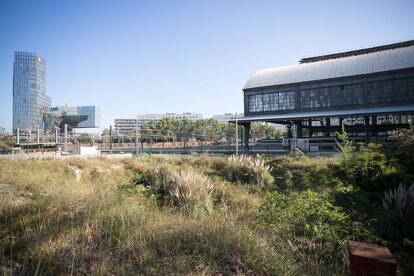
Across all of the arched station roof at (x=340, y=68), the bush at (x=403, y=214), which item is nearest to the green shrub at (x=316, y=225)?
the bush at (x=403, y=214)

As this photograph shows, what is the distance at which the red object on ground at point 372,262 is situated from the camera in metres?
2.35

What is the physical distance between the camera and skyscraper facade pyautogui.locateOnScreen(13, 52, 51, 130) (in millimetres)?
84125

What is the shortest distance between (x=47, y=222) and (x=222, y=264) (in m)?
2.51

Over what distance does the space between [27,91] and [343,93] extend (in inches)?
3532

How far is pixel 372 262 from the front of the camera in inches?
95.5

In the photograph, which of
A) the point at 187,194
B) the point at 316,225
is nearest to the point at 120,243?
the point at 316,225

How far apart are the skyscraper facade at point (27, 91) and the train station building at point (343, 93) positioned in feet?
230

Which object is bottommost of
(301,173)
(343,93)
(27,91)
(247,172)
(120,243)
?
(301,173)

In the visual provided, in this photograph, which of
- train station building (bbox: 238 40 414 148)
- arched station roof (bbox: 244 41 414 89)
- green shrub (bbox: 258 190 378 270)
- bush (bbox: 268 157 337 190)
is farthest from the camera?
arched station roof (bbox: 244 41 414 89)

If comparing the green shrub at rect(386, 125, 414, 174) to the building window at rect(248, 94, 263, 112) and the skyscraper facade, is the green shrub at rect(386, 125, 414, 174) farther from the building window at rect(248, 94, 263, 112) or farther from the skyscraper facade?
the skyscraper facade

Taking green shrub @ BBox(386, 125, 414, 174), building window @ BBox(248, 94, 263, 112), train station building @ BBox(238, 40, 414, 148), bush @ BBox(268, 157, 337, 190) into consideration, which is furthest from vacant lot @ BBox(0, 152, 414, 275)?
building window @ BBox(248, 94, 263, 112)

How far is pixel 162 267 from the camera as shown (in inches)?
121

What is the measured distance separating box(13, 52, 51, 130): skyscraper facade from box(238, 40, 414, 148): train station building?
70.2m

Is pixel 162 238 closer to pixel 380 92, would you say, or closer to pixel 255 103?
pixel 380 92
